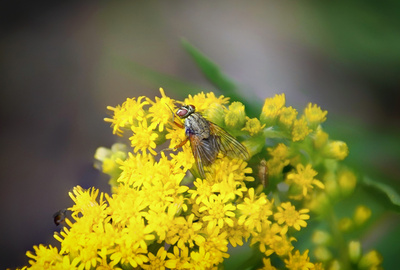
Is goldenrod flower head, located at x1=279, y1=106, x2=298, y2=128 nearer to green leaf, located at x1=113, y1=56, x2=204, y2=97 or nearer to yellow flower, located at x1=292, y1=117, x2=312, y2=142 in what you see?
yellow flower, located at x1=292, y1=117, x2=312, y2=142

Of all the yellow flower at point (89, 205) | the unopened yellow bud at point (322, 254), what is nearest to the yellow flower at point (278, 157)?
the unopened yellow bud at point (322, 254)

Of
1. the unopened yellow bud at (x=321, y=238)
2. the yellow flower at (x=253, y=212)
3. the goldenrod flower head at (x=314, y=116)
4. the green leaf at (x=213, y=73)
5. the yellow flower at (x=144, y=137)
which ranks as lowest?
the yellow flower at (x=144, y=137)

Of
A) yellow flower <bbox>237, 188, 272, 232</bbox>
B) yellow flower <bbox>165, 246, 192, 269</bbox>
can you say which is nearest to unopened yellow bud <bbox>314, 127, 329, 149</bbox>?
yellow flower <bbox>237, 188, 272, 232</bbox>

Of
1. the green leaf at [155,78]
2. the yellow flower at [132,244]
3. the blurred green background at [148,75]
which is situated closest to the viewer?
the yellow flower at [132,244]

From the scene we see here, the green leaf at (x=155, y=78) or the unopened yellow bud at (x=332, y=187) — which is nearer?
the unopened yellow bud at (x=332, y=187)

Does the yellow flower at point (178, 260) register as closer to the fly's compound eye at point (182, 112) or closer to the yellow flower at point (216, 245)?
the yellow flower at point (216, 245)

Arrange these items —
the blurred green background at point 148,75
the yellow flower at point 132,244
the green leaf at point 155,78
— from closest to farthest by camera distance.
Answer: the yellow flower at point 132,244, the blurred green background at point 148,75, the green leaf at point 155,78

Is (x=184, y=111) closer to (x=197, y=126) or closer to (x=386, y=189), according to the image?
(x=197, y=126)
